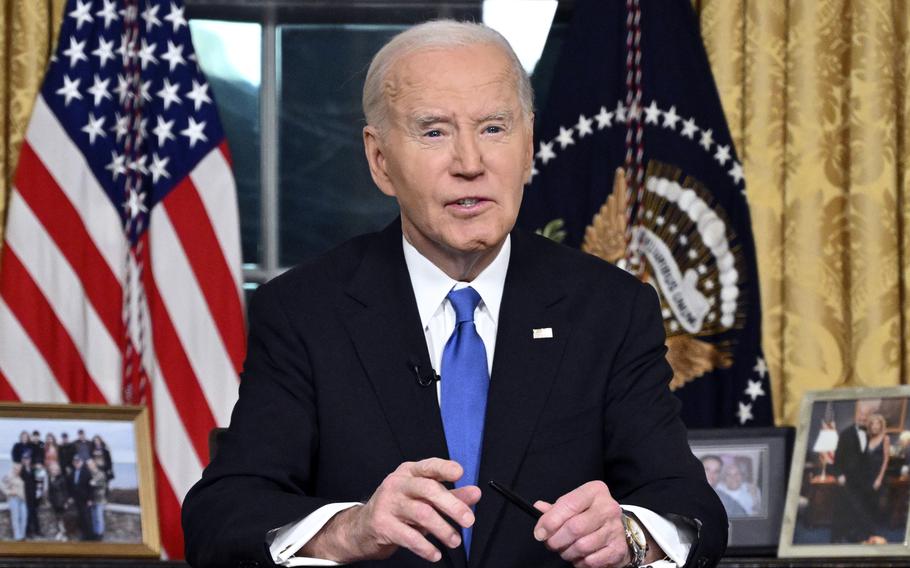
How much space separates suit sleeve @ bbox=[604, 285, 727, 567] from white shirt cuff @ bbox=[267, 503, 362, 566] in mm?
461

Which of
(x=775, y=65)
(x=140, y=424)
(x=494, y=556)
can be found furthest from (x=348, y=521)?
(x=775, y=65)

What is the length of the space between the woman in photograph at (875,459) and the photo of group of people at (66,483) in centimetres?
201

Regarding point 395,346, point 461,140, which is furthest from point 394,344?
point 461,140

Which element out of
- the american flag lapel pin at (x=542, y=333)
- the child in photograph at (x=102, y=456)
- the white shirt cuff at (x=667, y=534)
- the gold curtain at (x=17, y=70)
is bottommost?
the child in photograph at (x=102, y=456)

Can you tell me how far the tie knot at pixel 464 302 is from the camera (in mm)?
2346

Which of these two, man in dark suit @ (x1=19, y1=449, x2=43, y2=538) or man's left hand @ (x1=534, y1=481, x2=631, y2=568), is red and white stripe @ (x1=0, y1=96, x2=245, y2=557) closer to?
man in dark suit @ (x1=19, y1=449, x2=43, y2=538)

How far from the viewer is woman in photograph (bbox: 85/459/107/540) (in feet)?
12.9

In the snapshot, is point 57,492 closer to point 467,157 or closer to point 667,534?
point 467,157

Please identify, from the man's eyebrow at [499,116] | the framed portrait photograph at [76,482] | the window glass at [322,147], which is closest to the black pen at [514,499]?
the man's eyebrow at [499,116]

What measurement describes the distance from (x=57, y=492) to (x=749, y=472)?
6.34 ft

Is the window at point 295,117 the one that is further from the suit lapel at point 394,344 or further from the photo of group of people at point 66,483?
the suit lapel at point 394,344

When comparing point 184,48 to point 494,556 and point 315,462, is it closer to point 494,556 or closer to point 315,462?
point 315,462

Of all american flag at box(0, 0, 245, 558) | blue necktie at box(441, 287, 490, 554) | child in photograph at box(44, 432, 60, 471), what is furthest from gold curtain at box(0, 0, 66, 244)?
blue necktie at box(441, 287, 490, 554)

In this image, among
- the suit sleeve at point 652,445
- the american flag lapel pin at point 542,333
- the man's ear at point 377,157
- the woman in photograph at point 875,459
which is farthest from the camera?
the woman in photograph at point 875,459
